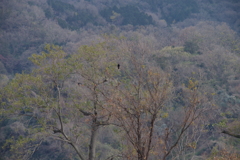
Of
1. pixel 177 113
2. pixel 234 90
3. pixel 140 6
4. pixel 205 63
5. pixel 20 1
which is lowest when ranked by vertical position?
pixel 177 113

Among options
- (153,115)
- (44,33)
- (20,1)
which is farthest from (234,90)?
(20,1)

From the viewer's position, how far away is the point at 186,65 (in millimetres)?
20359

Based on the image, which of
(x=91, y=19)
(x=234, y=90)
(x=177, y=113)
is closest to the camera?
(x=177, y=113)

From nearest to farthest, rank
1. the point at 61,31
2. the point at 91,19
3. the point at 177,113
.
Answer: the point at 177,113 → the point at 61,31 → the point at 91,19

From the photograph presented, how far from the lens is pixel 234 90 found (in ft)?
56.0

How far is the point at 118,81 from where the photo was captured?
6.15m

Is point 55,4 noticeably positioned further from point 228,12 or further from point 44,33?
point 228,12

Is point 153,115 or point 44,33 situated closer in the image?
point 153,115

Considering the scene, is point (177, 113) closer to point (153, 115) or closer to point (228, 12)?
point (153, 115)

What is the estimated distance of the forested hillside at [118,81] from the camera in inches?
215

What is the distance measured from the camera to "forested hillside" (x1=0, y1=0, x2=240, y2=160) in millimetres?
5457

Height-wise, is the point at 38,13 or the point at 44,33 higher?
the point at 38,13

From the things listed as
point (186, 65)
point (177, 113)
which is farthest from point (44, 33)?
point (177, 113)

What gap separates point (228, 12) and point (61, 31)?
33774 millimetres
